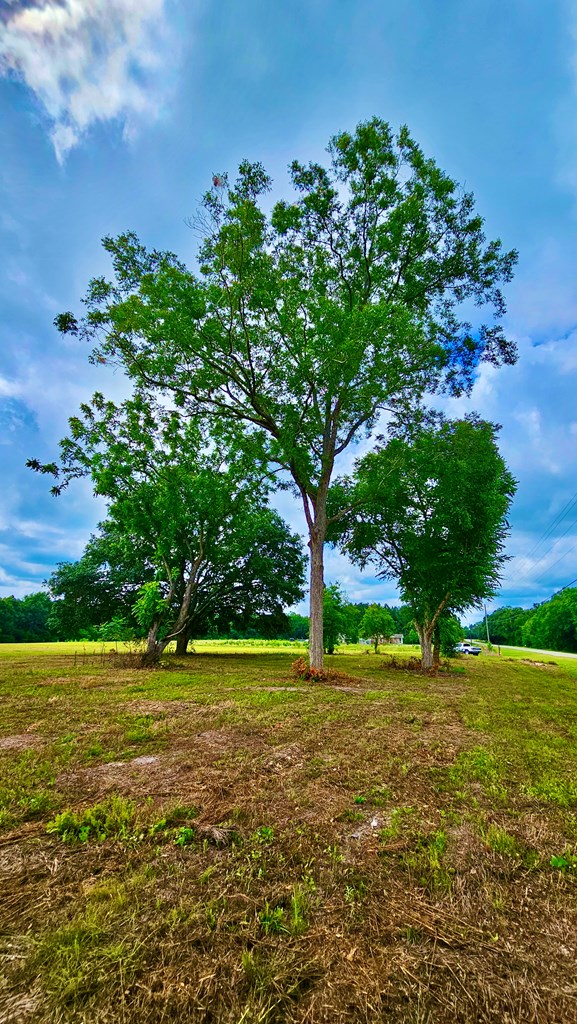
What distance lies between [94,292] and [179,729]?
13330 millimetres

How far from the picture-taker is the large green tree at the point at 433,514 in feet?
44.3

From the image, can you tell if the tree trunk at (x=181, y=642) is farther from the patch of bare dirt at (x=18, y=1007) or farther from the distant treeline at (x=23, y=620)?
the distant treeline at (x=23, y=620)

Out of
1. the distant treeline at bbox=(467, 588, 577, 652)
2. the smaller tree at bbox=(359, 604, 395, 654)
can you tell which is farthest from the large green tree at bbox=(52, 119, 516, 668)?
the distant treeline at bbox=(467, 588, 577, 652)

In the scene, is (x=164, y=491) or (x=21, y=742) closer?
(x=21, y=742)

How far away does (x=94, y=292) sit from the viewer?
12305mm

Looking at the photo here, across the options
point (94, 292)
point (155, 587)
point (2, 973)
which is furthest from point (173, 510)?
point (2, 973)

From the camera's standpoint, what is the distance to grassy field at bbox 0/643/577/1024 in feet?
4.84

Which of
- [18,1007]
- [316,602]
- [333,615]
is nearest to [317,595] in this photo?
[316,602]

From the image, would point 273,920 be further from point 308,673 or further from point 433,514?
point 433,514

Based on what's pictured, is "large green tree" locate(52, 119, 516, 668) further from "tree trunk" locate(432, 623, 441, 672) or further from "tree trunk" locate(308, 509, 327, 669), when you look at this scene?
"tree trunk" locate(432, 623, 441, 672)

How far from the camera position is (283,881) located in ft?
7.09

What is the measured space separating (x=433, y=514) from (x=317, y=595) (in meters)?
8.87

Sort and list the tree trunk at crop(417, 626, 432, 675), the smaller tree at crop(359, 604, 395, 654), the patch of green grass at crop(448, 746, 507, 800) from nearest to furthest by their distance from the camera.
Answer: the patch of green grass at crop(448, 746, 507, 800) → the tree trunk at crop(417, 626, 432, 675) → the smaller tree at crop(359, 604, 395, 654)

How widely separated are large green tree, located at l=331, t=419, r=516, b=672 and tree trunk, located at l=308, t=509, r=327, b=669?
1724 mm
